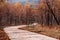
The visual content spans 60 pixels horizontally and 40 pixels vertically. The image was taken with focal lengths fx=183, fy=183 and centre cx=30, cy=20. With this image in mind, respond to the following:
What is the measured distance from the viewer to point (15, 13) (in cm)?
6475

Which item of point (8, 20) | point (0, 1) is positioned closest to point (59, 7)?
point (0, 1)

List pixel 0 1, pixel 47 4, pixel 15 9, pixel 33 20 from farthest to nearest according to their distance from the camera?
pixel 33 20 → pixel 15 9 → pixel 47 4 → pixel 0 1

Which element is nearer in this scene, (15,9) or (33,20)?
(15,9)

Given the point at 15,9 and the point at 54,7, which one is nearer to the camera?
the point at 54,7

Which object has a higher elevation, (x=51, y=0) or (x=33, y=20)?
(x=51, y=0)

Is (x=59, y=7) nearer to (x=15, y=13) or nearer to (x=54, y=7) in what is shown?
(x=54, y=7)

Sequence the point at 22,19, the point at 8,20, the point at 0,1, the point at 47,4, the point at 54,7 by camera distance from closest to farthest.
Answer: the point at 0,1 → the point at 47,4 → the point at 54,7 → the point at 8,20 → the point at 22,19

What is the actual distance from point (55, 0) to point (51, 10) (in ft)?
6.95

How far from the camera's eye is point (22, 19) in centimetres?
7162

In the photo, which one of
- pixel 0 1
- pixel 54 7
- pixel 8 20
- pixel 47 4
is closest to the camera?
pixel 0 1

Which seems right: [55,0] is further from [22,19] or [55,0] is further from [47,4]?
[22,19]

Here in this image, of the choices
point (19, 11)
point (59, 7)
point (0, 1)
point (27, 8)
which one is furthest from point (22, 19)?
point (0, 1)

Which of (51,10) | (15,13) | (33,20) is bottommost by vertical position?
(33,20)

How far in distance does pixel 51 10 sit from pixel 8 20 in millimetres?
34157
